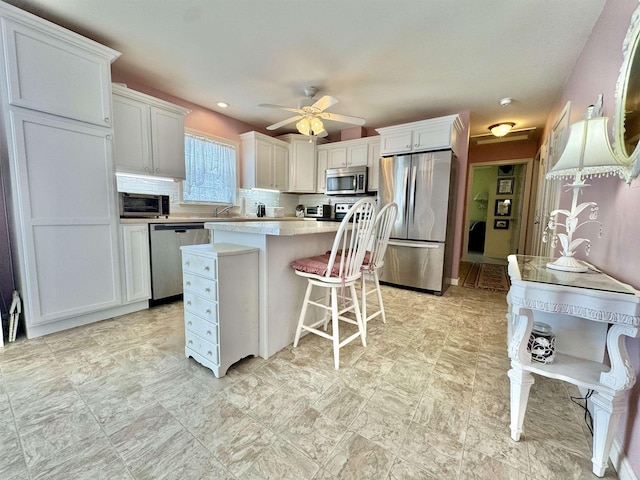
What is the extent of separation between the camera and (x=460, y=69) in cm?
267

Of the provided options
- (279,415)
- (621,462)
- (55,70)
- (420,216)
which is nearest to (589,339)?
(621,462)

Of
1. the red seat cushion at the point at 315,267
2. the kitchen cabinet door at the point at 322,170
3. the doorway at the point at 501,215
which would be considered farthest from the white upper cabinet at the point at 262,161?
the doorway at the point at 501,215

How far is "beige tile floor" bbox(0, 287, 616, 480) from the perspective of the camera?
1.08 m

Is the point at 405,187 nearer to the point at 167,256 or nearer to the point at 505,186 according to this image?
the point at 167,256

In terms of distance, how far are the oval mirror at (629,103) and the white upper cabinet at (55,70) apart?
3.49 metres

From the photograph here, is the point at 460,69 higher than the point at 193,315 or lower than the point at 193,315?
higher

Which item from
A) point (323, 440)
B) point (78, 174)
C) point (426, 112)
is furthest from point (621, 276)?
point (78, 174)

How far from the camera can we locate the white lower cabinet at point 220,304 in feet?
5.20

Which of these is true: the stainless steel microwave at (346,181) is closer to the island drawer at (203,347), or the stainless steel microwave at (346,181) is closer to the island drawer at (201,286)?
the island drawer at (201,286)

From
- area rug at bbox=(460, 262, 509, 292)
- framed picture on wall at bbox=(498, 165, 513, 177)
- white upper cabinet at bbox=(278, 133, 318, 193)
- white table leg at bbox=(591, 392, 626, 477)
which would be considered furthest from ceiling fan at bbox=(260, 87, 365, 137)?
framed picture on wall at bbox=(498, 165, 513, 177)

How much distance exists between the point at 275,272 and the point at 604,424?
5.67 ft

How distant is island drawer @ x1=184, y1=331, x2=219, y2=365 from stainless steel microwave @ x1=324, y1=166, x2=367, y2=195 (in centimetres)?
332

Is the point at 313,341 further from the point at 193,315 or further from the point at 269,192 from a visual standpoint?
the point at 269,192

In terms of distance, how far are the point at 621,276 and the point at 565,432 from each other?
797 millimetres
